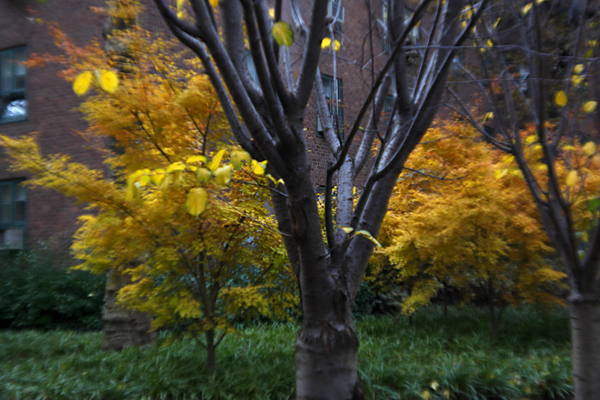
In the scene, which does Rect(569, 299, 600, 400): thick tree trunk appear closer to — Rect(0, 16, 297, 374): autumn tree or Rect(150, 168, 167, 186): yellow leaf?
Rect(0, 16, 297, 374): autumn tree

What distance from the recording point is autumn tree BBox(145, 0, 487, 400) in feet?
7.75

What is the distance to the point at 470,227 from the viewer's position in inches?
239

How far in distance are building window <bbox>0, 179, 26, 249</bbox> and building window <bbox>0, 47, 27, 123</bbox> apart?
1.75 metres

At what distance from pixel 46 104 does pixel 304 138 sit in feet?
31.1

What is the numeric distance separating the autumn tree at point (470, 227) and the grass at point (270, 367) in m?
0.88

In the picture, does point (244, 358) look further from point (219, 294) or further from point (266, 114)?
point (266, 114)

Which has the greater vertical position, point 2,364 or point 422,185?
point 422,185

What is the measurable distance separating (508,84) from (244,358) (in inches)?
176

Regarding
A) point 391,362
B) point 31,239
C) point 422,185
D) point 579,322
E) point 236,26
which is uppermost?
point 236,26

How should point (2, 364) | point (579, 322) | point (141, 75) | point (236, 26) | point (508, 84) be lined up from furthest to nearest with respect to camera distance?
point (2, 364), point (141, 75), point (508, 84), point (579, 322), point (236, 26)

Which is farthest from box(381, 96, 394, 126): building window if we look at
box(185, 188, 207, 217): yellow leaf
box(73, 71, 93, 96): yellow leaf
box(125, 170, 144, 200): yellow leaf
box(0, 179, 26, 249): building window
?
box(0, 179, 26, 249): building window

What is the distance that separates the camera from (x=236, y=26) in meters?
2.80

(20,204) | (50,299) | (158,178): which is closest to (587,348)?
(158,178)

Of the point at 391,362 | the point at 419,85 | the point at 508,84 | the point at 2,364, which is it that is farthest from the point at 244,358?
the point at 508,84
